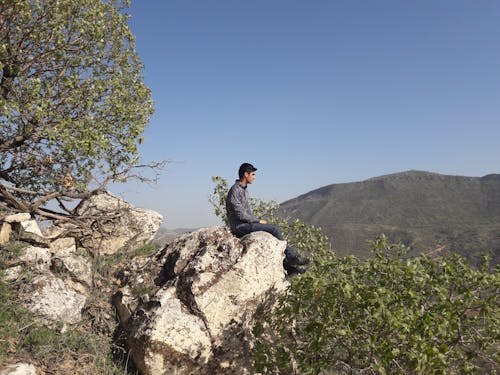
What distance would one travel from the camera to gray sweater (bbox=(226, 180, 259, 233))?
11.7 metres

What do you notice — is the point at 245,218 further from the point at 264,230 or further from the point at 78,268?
the point at 78,268

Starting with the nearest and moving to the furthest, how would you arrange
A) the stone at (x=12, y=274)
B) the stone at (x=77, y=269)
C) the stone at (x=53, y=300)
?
the stone at (x=53, y=300), the stone at (x=12, y=274), the stone at (x=77, y=269)

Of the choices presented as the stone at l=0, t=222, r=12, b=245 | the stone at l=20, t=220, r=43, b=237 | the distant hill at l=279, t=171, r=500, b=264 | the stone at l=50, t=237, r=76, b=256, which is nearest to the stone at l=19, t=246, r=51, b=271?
the stone at l=0, t=222, r=12, b=245

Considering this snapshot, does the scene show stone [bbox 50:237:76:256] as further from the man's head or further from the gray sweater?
the man's head

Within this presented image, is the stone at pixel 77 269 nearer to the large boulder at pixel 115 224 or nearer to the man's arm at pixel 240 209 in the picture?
the large boulder at pixel 115 224

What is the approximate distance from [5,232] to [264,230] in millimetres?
8577

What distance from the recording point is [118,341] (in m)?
9.92

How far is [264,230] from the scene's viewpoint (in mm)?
11461

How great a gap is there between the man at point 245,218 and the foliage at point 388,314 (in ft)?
10.2

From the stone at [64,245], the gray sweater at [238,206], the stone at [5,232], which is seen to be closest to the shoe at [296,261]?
the gray sweater at [238,206]

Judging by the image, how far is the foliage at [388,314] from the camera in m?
6.88

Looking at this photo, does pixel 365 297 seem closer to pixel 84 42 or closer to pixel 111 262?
pixel 111 262

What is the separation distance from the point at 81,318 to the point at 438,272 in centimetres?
942

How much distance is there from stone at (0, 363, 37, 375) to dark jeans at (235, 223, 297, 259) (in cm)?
646
